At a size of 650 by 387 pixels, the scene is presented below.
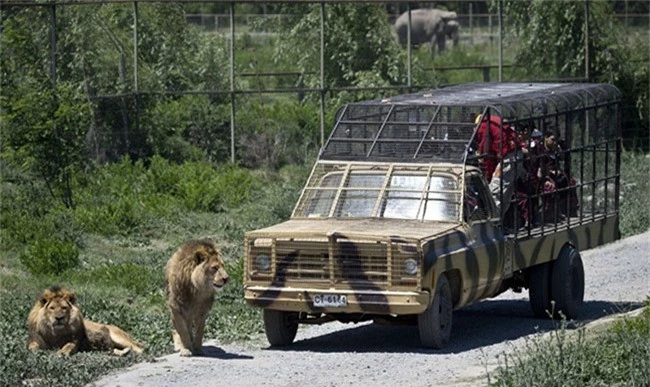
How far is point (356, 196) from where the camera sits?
1705 centimetres

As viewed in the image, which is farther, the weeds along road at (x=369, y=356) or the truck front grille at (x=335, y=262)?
the truck front grille at (x=335, y=262)

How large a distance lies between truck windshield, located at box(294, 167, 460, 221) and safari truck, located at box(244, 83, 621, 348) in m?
0.01

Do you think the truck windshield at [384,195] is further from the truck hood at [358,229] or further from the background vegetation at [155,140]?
the background vegetation at [155,140]

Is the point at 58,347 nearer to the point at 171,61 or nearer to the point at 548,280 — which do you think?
the point at 548,280

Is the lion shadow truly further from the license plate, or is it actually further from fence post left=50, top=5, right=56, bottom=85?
fence post left=50, top=5, right=56, bottom=85

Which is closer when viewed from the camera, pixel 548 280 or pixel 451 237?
pixel 451 237

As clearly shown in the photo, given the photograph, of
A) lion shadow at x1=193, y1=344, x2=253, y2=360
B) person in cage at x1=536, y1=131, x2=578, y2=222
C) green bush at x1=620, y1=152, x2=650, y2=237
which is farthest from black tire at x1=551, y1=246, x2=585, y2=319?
green bush at x1=620, y1=152, x2=650, y2=237

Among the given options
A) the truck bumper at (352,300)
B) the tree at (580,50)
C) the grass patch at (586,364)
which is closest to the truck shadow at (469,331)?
the truck bumper at (352,300)

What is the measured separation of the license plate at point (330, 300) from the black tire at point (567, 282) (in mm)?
3464

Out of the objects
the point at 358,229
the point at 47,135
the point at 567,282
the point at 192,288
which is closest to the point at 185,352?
the point at 192,288

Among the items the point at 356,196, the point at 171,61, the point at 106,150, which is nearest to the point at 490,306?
the point at 356,196

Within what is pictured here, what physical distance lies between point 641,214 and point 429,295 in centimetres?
1161

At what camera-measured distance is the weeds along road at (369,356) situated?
14289mm

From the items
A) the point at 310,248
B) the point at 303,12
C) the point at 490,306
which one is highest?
the point at 303,12
